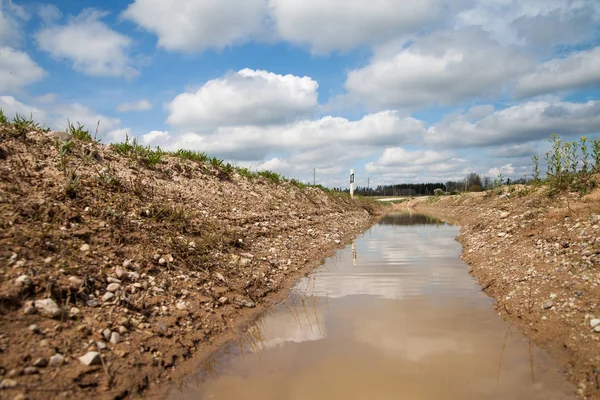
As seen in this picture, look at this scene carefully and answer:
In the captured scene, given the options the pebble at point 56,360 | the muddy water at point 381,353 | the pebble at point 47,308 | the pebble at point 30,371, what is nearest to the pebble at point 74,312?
the pebble at point 47,308

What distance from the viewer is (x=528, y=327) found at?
4742mm

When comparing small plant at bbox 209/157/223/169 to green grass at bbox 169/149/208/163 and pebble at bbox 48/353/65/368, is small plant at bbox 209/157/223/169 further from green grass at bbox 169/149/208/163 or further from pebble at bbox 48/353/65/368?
pebble at bbox 48/353/65/368

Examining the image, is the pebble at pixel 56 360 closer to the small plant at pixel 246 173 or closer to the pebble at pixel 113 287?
the pebble at pixel 113 287

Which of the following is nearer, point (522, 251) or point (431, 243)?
point (522, 251)

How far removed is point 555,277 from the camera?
5.61 metres

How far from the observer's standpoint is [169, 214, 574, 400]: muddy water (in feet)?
11.4

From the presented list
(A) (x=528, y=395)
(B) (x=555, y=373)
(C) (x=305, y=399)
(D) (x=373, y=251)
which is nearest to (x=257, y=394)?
(C) (x=305, y=399)

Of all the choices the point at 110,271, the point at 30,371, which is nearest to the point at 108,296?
the point at 110,271

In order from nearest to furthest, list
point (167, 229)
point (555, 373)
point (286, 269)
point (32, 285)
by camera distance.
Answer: point (555, 373)
point (32, 285)
point (167, 229)
point (286, 269)

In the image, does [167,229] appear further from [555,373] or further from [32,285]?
[555,373]

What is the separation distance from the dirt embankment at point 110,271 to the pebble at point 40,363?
10mm

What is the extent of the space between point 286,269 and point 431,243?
285 inches

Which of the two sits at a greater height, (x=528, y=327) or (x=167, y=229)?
(x=167, y=229)

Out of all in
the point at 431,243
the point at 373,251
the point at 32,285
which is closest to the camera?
the point at 32,285
